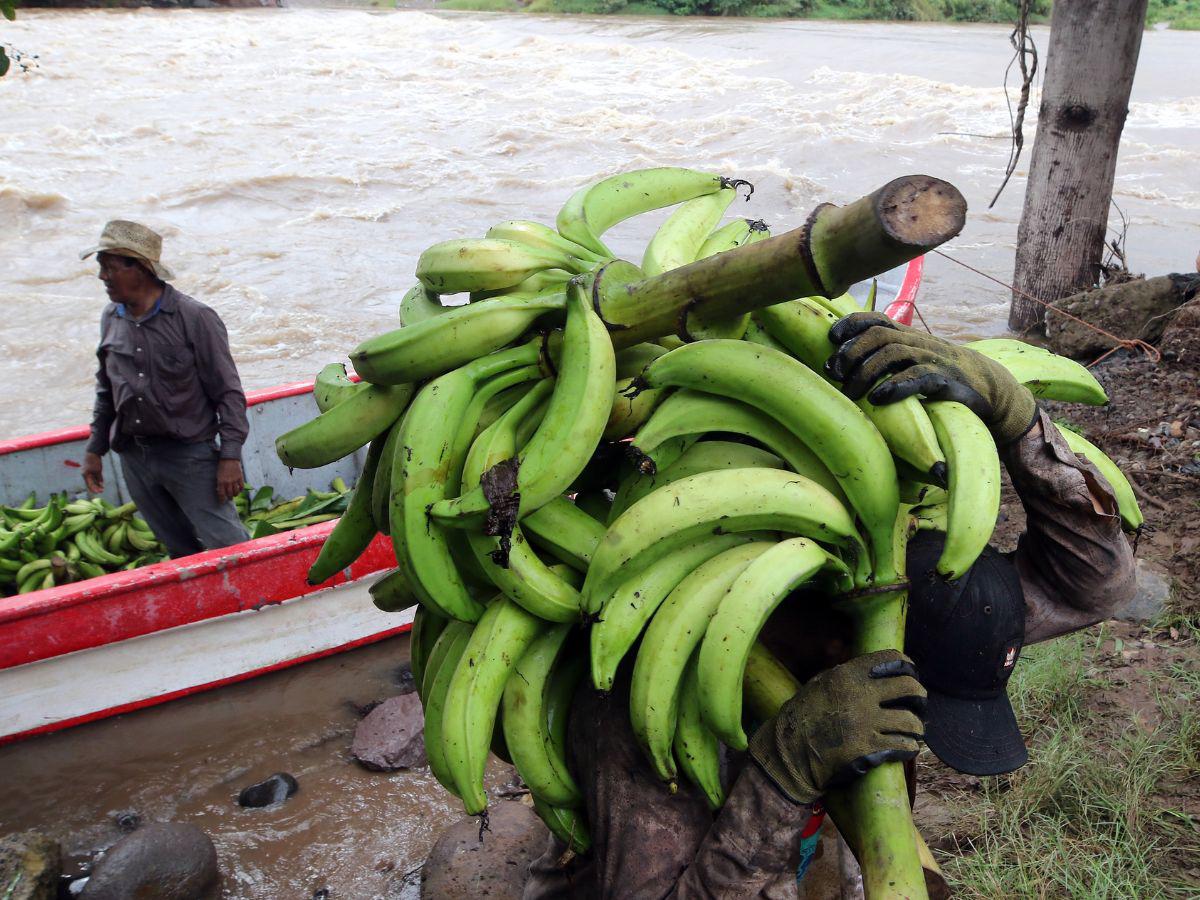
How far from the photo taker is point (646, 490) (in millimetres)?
1747

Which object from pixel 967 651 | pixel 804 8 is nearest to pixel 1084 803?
pixel 967 651

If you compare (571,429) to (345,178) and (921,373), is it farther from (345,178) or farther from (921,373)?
(345,178)

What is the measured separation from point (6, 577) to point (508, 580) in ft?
14.1

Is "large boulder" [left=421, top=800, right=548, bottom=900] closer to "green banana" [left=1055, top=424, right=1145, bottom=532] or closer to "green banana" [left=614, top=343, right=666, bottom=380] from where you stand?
"green banana" [left=614, top=343, right=666, bottom=380]

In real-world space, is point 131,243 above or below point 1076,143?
below

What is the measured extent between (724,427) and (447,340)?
19.3 inches

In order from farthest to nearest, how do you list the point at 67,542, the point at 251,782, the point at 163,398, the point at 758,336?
1. the point at 67,542
2. the point at 163,398
3. the point at 251,782
4. the point at 758,336

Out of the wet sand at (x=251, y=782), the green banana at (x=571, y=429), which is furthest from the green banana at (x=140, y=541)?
the green banana at (x=571, y=429)

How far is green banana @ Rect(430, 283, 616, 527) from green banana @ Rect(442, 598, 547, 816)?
207mm

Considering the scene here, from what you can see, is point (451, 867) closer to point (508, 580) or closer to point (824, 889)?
point (824, 889)

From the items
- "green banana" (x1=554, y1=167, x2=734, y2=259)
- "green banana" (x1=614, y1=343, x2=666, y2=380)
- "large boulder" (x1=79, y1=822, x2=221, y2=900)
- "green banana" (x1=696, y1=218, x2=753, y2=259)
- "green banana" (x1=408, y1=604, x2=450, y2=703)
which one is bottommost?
"large boulder" (x1=79, y1=822, x2=221, y2=900)

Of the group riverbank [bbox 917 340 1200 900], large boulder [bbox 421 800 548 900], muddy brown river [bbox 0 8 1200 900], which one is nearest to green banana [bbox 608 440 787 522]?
large boulder [bbox 421 800 548 900]

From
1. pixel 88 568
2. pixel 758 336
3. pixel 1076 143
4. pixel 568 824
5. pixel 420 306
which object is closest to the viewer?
pixel 758 336

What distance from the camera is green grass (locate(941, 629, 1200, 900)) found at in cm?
290
